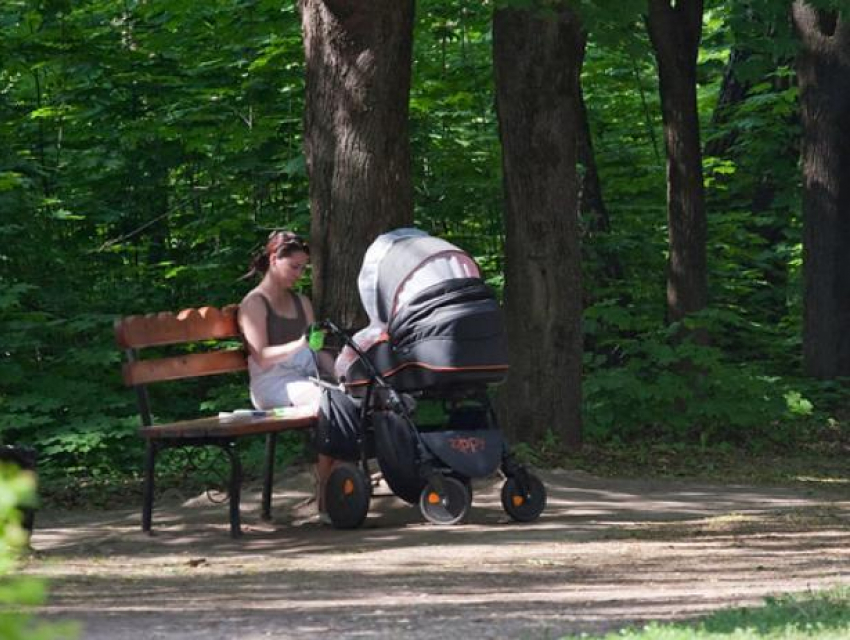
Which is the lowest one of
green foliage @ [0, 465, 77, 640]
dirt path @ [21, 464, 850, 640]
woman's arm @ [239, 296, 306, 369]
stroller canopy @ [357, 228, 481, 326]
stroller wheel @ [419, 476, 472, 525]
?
dirt path @ [21, 464, 850, 640]

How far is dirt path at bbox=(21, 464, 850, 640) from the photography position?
250 inches

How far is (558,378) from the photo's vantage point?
49.3 ft

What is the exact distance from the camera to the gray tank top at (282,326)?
427 inches

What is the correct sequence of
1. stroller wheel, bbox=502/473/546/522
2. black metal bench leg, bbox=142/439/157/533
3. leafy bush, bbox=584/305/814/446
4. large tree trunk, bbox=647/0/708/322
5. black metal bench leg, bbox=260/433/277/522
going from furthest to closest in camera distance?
large tree trunk, bbox=647/0/708/322
leafy bush, bbox=584/305/814/446
black metal bench leg, bbox=260/433/277/522
black metal bench leg, bbox=142/439/157/533
stroller wheel, bbox=502/473/546/522

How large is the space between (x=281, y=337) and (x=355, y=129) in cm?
177

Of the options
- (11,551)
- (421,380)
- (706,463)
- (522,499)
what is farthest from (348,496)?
(11,551)

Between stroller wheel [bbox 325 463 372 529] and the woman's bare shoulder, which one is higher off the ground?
the woman's bare shoulder

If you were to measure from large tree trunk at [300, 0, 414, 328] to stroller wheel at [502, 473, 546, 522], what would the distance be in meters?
1.94

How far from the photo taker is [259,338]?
1070 cm

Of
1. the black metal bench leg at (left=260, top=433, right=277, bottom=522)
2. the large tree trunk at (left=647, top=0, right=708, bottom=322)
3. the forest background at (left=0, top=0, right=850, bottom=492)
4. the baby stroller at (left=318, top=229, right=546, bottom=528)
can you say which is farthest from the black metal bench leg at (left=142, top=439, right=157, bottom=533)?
the large tree trunk at (left=647, top=0, right=708, bottom=322)

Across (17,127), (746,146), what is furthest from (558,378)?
(746,146)

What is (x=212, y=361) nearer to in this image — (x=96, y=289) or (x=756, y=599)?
(x=756, y=599)

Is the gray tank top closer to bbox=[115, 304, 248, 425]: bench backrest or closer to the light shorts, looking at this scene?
the light shorts

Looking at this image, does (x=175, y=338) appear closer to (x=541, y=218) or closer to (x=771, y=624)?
(x=541, y=218)
